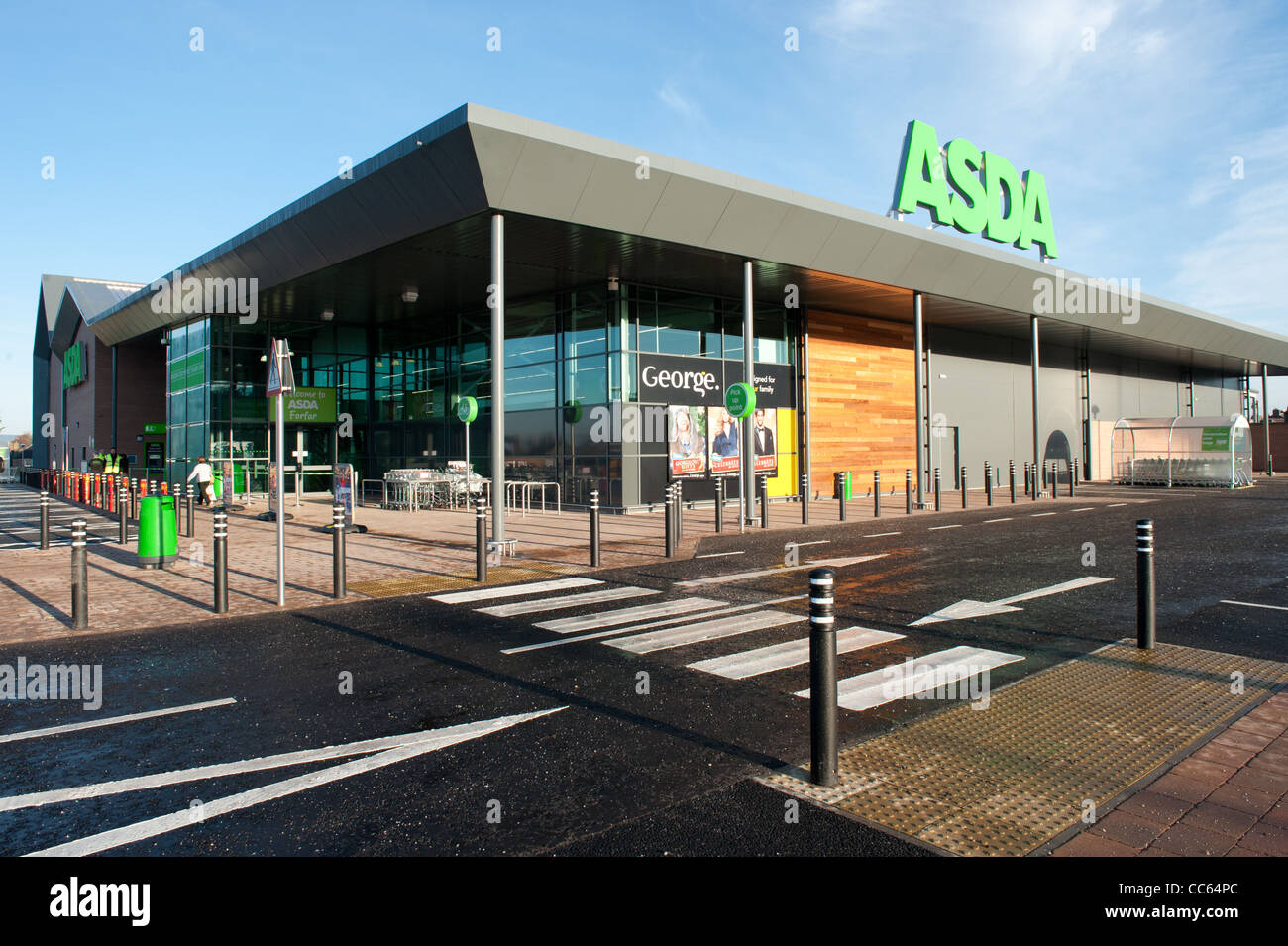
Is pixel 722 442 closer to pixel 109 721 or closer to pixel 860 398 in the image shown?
pixel 860 398

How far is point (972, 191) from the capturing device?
24641 mm

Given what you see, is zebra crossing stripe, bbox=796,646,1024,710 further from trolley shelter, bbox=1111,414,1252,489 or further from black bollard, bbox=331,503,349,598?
trolley shelter, bbox=1111,414,1252,489

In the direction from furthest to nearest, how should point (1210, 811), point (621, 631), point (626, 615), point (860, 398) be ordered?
point (860, 398) → point (626, 615) → point (621, 631) → point (1210, 811)

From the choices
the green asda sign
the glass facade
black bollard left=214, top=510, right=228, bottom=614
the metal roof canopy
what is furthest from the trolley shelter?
black bollard left=214, top=510, right=228, bottom=614

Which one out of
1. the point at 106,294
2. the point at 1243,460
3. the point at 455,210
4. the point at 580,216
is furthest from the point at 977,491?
the point at 106,294

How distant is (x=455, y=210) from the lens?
47.4ft

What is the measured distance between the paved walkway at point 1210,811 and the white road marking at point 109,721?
204 inches

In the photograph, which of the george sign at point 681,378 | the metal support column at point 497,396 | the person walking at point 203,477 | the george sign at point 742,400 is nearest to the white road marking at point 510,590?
the metal support column at point 497,396

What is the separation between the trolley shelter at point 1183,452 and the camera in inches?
1216

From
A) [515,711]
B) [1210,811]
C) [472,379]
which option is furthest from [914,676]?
[472,379]

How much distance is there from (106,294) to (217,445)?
785 inches

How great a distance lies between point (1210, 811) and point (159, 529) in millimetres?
12773

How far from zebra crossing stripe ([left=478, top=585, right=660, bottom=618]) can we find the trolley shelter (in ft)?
101

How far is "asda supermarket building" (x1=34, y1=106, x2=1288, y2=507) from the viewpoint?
1529 centimetres
